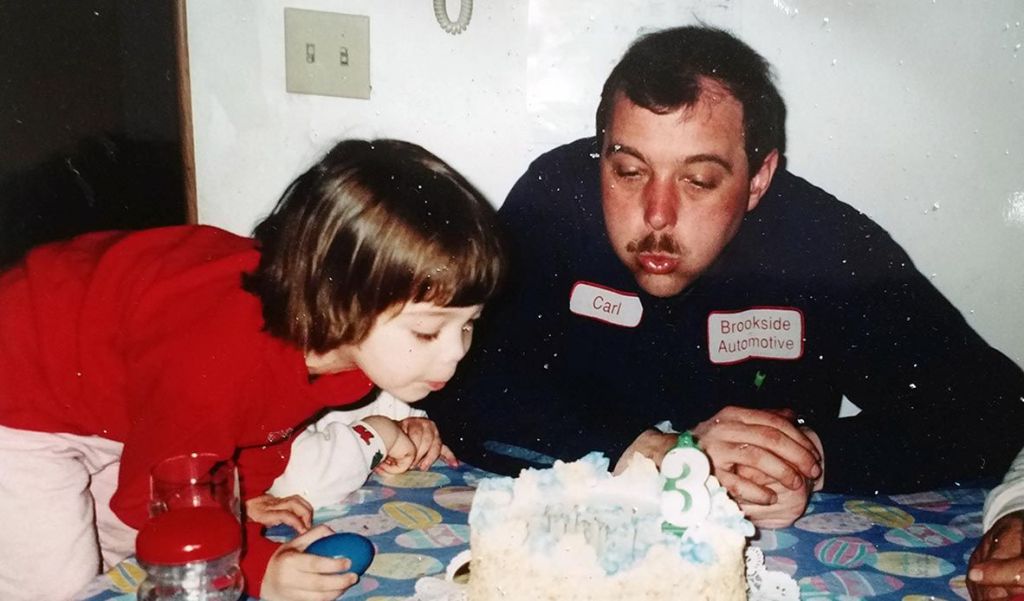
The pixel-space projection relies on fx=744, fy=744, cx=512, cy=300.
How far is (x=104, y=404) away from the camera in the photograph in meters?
1.03

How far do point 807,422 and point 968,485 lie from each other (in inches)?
9.8

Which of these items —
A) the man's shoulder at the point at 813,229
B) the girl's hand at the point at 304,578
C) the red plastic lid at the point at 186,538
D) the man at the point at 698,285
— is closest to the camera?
the red plastic lid at the point at 186,538

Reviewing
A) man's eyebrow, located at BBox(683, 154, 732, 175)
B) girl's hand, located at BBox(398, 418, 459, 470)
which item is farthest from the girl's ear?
man's eyebrow, located at BBox(683, 154, 732, 175)

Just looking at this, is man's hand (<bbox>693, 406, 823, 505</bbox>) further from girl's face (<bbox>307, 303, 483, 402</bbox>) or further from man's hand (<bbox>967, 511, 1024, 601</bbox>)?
girl's face (<bbox>307, 303, 483, 402</bbox>)

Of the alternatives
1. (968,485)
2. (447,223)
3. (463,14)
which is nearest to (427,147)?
(463,14)

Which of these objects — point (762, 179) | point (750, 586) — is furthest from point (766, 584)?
point (762, 179)

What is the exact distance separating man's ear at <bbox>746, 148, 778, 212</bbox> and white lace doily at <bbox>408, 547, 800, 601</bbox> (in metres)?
0.74

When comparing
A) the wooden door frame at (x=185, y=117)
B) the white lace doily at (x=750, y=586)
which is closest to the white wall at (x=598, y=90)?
the wooden door frame at (x=185, y=117)

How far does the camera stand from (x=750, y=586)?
0.81 m

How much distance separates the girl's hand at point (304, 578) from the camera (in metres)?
0.77

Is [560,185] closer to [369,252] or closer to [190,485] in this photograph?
[369,252]

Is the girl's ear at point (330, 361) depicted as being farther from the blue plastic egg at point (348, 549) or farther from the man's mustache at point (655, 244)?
the man's mustache at point (655, 244)

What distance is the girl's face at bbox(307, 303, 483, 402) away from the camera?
103 cm

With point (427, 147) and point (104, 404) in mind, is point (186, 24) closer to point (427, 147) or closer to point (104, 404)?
point (427, 147)
